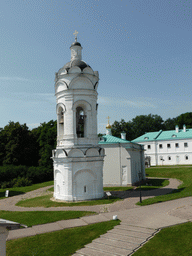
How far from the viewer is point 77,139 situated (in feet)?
60.8

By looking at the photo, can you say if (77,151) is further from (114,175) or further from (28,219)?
(114,175)

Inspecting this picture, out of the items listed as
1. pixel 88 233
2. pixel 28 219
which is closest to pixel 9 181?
pixel 28 219

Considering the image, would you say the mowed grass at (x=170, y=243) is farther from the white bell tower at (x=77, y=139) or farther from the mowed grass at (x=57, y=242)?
the white bell tower at (x=77, y=139)

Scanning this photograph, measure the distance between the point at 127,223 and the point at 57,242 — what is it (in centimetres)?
359

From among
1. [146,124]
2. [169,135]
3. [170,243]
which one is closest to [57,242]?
[170,243]

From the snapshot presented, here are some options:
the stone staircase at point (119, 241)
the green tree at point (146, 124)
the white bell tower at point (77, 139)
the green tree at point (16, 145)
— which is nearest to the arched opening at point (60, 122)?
the white bell tower at point (77, 139)

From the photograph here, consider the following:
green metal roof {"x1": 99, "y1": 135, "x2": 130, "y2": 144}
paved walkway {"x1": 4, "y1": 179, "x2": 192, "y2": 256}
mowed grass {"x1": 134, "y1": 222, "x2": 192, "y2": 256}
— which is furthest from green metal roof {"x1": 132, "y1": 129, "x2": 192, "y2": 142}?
mowed grass {"x1": 134, "y1": 222, "x2": 192, "y2": 256}

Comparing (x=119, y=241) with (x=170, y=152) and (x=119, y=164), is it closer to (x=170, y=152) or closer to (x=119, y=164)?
(x=119, y=164)

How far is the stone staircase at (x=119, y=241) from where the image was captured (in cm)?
833

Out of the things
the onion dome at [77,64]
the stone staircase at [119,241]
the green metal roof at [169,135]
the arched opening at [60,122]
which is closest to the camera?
the stone staircase at [119,241]

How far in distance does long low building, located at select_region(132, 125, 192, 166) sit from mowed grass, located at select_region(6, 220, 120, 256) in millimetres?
42430

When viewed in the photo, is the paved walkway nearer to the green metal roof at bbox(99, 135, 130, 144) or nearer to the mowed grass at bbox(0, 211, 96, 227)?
the mowed grass at bbox(0, 211, 96, 227)

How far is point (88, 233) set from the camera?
10172mm

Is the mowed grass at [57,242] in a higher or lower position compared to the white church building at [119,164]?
lower
